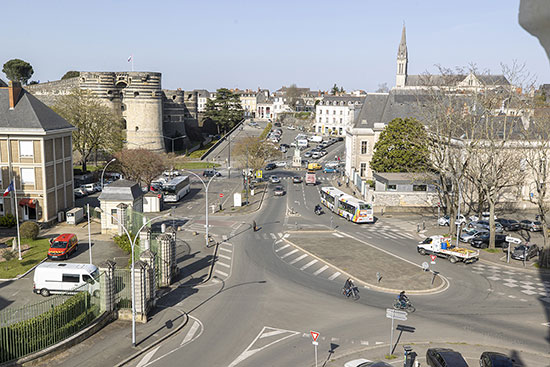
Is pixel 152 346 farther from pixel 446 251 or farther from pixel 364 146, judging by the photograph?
pixel 364 146

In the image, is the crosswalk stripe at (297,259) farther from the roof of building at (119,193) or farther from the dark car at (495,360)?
the dark car at (495,360)

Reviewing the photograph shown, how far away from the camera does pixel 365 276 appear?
36.2 m

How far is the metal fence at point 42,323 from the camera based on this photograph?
21.7m

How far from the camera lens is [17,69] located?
144 metres

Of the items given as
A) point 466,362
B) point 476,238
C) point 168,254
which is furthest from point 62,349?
point 476,238

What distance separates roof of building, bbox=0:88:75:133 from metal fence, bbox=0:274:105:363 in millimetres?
28777

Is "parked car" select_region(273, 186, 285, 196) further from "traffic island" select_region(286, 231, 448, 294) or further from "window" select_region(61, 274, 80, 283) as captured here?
"window" select_region(61, 274, 80, 283)

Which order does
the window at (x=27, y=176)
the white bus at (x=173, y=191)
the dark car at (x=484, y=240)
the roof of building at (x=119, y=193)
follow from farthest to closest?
the white bus at (x=173, y=191)
the window at (x=27, y=176)
the roof of building at (x=119, y=193)
the dark car at (x=484, y=240)

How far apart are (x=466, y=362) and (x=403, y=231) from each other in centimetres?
2914

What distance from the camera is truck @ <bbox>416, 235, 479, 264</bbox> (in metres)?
40.2

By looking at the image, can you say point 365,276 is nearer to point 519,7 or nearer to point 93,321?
point 93,321

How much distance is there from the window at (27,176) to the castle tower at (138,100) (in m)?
52.7

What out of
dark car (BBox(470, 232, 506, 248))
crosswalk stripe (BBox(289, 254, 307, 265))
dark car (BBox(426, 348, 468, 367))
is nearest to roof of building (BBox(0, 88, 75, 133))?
crosswalk stripe (BBox(289, 254, 307, 265))

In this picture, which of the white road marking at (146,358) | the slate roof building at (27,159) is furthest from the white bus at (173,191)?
the white road marking at (146,358)
